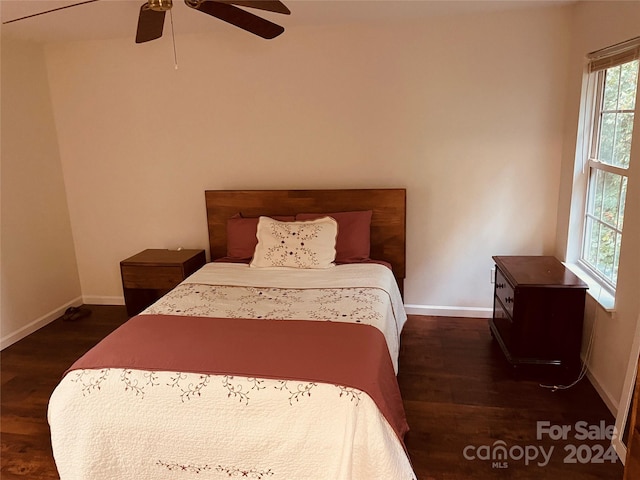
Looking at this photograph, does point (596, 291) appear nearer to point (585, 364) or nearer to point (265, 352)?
point (585, 364)

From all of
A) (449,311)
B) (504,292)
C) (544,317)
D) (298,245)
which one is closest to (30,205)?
(298,245)

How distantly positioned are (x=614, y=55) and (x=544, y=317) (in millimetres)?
1482

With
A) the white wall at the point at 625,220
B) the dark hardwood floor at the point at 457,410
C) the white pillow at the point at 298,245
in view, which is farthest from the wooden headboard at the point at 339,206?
the white wall at the point at 625,220

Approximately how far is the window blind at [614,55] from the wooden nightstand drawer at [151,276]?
303 cm

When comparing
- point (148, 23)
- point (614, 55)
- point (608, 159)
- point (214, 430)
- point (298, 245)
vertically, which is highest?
point (148, 23)

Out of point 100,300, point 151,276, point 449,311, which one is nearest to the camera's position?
point 151,276

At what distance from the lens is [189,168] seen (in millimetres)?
3811

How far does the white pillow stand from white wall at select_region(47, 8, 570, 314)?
1.74 feet

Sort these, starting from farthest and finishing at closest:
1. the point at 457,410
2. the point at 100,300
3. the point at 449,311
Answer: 1. the point at 100,300
2. the point at 449,311
3. the point at 457,410

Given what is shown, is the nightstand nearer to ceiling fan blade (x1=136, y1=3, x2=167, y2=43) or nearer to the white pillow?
the white pillow

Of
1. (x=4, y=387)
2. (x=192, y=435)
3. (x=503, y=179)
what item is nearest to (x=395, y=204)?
(x=503, y=179)

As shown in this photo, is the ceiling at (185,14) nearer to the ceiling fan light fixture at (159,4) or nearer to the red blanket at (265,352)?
the ceiling fan light fixture at (159,4)

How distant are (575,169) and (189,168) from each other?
9.28 feet

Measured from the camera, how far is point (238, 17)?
6.48ft
